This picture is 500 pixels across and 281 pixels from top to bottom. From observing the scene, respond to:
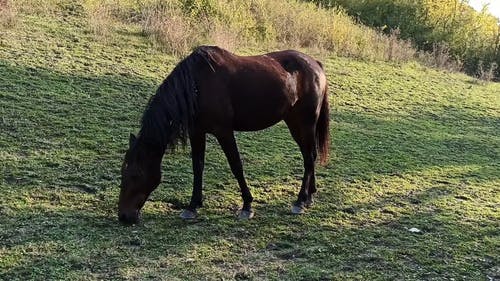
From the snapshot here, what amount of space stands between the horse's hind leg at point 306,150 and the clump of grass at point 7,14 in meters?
5.39

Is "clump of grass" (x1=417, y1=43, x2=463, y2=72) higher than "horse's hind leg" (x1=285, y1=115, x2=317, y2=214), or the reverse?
"clump of grass" (x1=417, y1=43, x2=463, y2=72)

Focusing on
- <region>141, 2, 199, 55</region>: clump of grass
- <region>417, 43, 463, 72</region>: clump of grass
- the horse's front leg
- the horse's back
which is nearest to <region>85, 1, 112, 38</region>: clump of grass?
<region>141, 2, 199, 55</region>: clump of grass

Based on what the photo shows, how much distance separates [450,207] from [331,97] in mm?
4006

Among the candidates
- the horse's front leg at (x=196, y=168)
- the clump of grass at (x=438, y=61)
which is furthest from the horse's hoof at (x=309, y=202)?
the clump of grass at (x=438, y=61)

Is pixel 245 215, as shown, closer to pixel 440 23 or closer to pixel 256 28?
pixel 256 28

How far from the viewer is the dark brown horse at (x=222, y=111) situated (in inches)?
153

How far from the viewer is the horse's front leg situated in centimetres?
420

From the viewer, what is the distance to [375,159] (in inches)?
241

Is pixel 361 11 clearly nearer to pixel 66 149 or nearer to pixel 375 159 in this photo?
pixel 375 159

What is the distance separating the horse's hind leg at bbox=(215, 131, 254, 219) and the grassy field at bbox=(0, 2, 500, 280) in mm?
96

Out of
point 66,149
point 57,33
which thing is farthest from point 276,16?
point 66,149

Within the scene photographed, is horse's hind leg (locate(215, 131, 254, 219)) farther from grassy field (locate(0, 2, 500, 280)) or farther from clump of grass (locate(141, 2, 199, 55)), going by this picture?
clump of grass (locate(141, 2, 199, 55))

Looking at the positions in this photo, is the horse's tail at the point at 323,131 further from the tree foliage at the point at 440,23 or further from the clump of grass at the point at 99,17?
the tree foliage at the point at 440,23

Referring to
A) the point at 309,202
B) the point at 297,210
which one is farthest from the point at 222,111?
the point at 309,202
